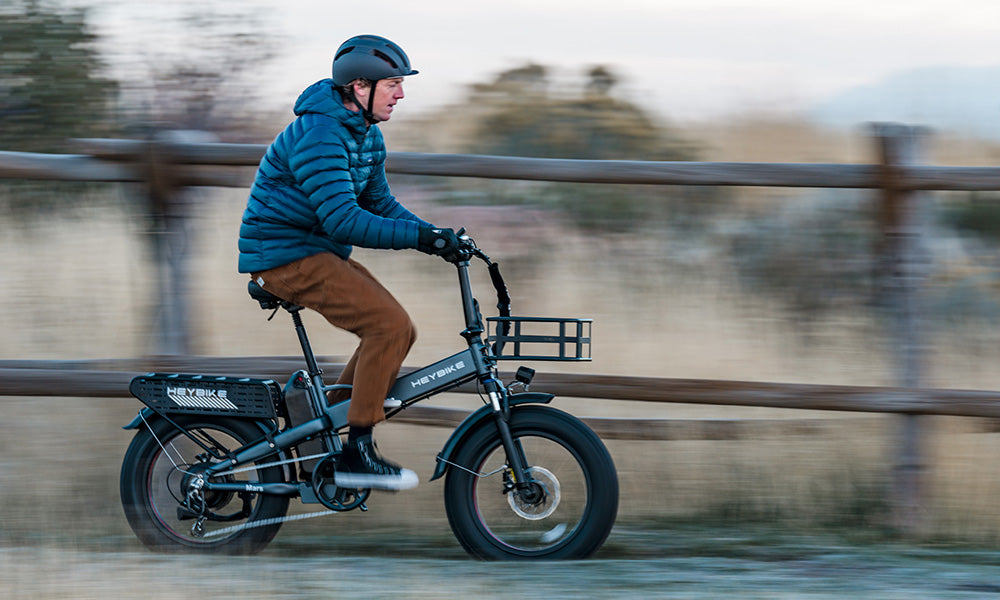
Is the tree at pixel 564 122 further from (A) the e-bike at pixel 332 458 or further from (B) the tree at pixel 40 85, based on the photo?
(A) the e-bike at pixel 332 458

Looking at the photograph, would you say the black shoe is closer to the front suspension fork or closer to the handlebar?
the front suspension fork

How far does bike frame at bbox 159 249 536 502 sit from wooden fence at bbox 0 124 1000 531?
2.28ft

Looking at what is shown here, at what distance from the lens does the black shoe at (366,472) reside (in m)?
4.57

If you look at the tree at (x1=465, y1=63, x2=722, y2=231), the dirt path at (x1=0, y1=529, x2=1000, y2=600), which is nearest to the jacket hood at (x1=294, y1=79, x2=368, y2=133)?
the dirt path at (x1=0, y1=529, x2=1000, y2=600)

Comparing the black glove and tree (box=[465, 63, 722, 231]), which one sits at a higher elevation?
tree (box=[465, 63, 722, 231])

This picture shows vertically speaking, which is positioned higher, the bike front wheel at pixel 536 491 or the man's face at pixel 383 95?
the man's face at pixel 383 95

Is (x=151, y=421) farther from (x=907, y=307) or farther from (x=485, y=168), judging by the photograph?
(x=907, y=307)

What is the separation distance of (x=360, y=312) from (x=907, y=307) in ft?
8.76

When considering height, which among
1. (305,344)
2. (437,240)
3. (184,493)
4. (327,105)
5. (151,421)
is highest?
(327,105)

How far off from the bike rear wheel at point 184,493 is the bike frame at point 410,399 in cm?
6

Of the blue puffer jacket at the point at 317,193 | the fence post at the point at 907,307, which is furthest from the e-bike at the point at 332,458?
the fence post at the point at 907,307

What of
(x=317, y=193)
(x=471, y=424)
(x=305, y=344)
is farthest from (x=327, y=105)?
(x=471, y=424)

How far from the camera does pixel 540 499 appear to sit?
4.53 m

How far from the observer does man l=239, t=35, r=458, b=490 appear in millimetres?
4352
